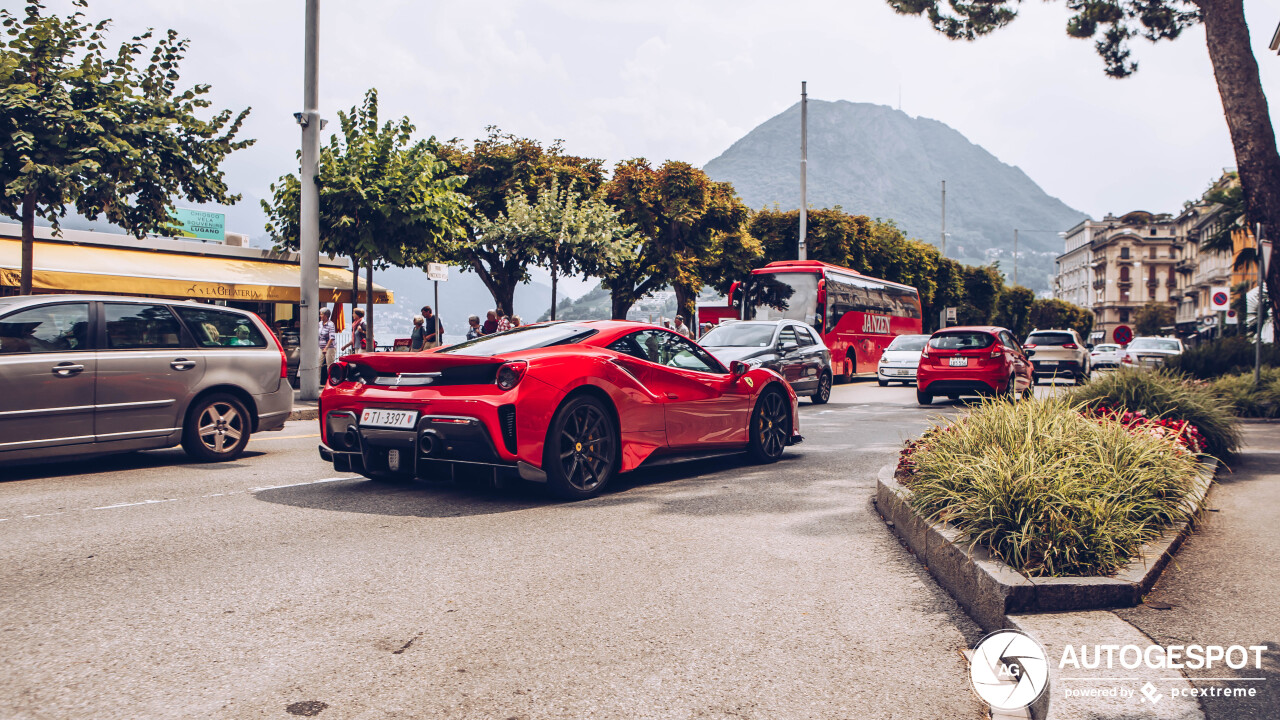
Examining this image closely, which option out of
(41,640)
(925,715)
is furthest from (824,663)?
(41,640)

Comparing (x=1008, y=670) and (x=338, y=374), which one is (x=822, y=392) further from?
(x=1008, y=670)

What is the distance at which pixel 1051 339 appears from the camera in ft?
84.5

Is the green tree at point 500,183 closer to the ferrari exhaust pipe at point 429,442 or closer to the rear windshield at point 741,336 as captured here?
the rear windshield at point 741,336

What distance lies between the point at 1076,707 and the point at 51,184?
13.7 metres

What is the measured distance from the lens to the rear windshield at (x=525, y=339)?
6875 mm

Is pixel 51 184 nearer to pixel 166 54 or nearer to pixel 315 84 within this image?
pixel 166 54

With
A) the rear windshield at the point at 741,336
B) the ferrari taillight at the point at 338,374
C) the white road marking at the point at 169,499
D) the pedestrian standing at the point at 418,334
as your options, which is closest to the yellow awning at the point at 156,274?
the pedestrian standing at the point at 418,334

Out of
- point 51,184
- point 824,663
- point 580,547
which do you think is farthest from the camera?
point 51,184

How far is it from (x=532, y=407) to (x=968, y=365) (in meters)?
12.7

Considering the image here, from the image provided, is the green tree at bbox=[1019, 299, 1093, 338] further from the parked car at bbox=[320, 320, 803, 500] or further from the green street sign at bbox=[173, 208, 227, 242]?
the parked car at bbox=[320, 320, 803, 500]

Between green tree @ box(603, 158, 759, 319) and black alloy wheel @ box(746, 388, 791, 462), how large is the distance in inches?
1229

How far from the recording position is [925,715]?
9.82ft

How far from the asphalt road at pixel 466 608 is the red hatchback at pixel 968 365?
10.8 metres

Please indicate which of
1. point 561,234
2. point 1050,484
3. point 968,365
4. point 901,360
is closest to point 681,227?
point 561,234
